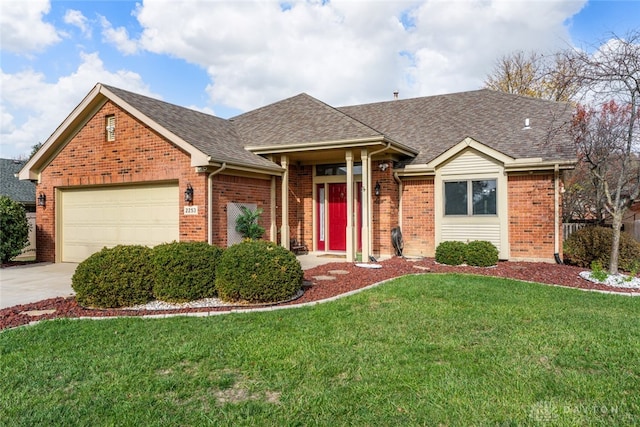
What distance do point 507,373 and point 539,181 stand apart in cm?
877

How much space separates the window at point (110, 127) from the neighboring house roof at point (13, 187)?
11478 millimetres

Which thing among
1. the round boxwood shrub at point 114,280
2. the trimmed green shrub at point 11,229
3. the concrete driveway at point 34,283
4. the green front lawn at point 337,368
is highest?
the trimmed green shrub at point 11,229

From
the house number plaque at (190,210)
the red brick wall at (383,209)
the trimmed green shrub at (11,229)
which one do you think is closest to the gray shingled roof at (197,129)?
the house number plaque at (190,210)

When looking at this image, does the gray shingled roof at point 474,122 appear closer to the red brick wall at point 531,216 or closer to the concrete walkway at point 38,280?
the red brick wall at point 531,216

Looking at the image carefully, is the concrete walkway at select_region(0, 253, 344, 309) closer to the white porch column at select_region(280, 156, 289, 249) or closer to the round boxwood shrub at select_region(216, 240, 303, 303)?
the white porch column at select_region(280, 156, 289, 249)

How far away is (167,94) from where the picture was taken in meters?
18.9

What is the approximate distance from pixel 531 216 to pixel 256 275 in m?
8.28

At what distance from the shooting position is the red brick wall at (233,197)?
33.7ft

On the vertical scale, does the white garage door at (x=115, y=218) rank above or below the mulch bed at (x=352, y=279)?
above

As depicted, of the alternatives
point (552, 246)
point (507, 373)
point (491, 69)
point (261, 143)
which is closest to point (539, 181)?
point (552, 246)

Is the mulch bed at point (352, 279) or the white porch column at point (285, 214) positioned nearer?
the mulch bed at point (352, 279)

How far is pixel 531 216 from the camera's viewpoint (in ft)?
36.4

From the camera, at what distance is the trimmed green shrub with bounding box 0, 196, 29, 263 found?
11.8 metres

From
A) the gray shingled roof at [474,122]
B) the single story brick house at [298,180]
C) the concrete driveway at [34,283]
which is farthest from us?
the gray shingled roof at [474,122]
